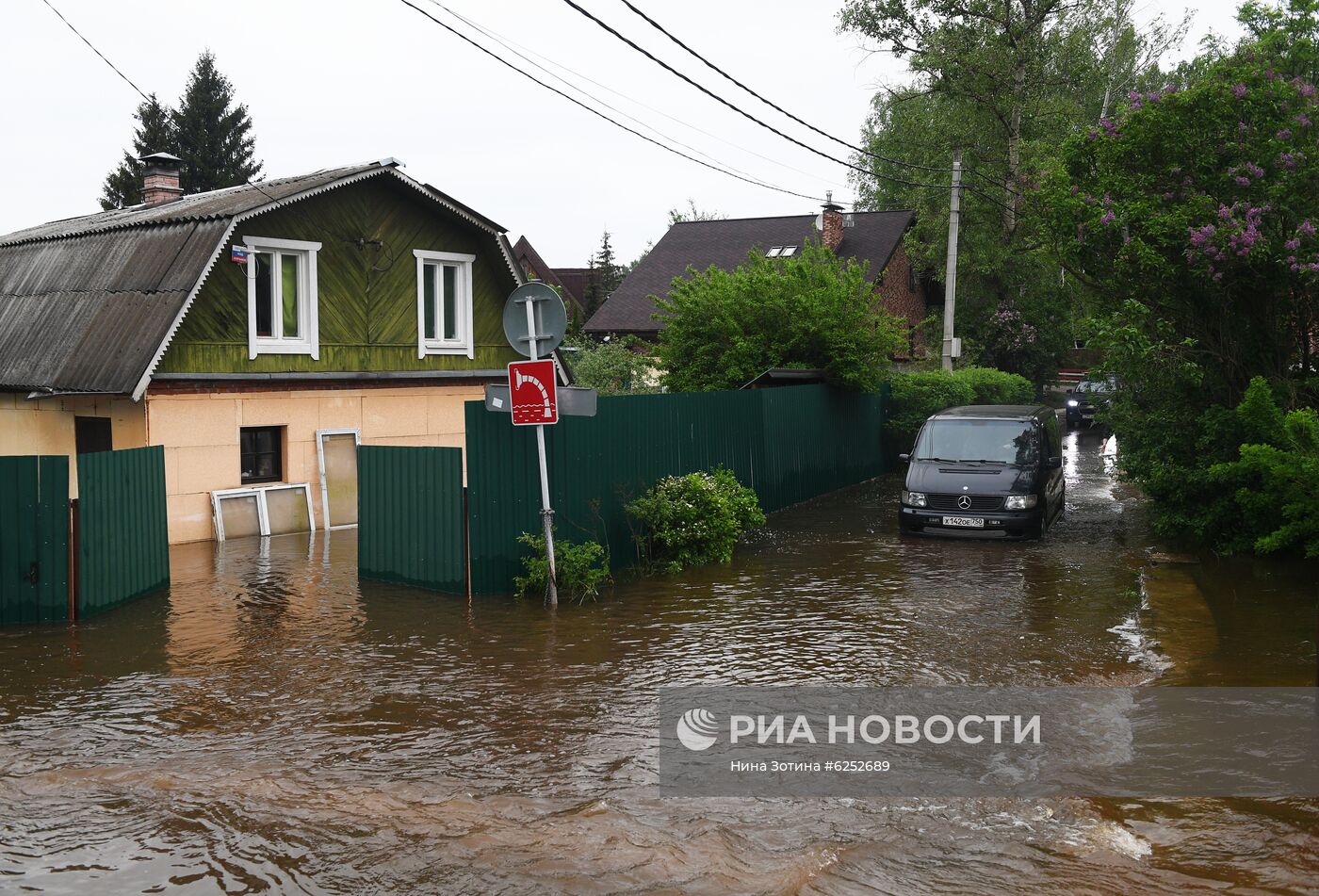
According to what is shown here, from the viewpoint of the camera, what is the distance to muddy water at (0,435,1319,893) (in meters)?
5.56

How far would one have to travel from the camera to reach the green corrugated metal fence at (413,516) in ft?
39.7

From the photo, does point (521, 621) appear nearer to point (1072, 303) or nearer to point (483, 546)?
point (483, 546)

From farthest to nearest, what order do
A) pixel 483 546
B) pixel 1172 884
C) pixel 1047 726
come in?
pixel 483 546 → pixel 1047 726 → pixel 1172 884

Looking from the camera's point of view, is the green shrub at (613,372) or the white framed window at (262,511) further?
the green shrub at (613,372)

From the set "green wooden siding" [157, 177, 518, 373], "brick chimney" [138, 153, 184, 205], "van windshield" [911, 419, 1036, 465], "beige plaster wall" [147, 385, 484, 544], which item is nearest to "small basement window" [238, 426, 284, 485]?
"beige plaster wall" [147, 385, 484, 544]

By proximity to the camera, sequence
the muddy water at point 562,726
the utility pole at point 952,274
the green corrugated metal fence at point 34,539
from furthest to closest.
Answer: the utility pole at point 952,274 → the green corrugated metal fence at point 34,539 → the muddy water at point 562,726

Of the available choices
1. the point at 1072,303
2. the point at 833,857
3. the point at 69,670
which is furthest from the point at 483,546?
the point at 1072,303

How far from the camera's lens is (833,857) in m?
5.64

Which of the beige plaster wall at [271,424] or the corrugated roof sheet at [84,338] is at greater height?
the corrugated roof sheet at [84,338]

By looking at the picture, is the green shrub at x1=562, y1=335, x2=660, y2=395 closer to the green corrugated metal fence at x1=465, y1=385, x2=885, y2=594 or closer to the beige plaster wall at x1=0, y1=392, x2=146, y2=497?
the green corrugated metal fence at x1=465, y1=385, x2=885, y2=594

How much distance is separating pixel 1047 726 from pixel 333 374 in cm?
1281

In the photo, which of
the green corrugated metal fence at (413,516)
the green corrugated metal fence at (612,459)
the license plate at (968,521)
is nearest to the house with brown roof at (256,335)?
the green corrugated metal fence at (413,516)

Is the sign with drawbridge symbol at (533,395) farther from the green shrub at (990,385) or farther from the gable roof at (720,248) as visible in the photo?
the gable roof at (720,248)

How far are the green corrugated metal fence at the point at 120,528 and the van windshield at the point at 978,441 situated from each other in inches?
391
